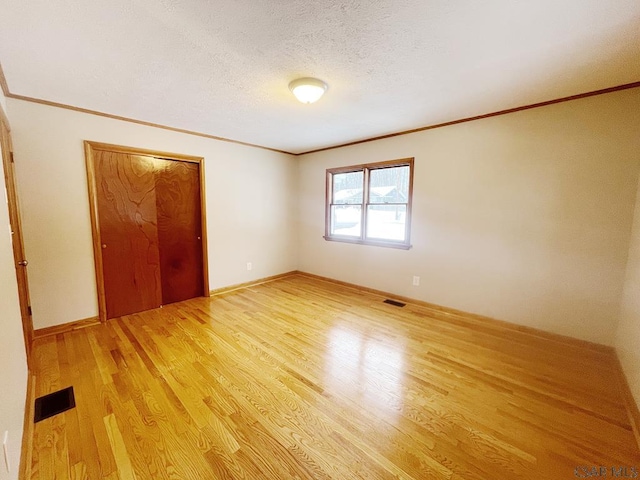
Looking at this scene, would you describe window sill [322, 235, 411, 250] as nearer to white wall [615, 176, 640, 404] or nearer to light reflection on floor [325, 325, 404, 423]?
light reflection on floor [325, 325, 404, 423]

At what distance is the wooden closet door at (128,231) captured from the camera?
3.01 metres

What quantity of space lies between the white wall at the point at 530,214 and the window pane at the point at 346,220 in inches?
31.0

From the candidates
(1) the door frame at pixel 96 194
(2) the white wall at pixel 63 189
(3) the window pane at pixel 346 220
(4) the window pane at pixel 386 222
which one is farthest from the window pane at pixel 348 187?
(1) the door frame at pixel 96 194

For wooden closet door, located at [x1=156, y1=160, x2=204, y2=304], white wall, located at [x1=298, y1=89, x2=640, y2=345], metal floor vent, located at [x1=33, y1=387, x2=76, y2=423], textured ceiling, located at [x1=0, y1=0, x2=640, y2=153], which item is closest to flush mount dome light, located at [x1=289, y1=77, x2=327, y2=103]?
textured ceiling, located at [x1=0, y1=0, x2=640, y2=153]

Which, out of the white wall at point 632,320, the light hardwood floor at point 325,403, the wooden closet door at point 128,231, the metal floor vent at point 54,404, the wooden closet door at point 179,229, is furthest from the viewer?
the wooden closet door at point 179,229

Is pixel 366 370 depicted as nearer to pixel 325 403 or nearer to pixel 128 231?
pixel 325 403

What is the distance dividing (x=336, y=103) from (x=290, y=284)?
10.3 ft

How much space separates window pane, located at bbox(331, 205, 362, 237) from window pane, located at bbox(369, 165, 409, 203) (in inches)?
14.9

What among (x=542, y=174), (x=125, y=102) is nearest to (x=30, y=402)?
(x=125, y=102)

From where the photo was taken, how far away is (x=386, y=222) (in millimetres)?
4008

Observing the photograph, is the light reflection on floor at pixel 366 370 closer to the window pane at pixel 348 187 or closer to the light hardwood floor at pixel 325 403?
the light hardwood floor at pixel 325 403

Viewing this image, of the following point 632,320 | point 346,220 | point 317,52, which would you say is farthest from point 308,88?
point 632,320

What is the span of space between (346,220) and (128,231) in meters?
3.27

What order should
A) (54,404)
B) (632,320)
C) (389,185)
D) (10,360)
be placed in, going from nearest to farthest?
1. (10,360)
2. (54,404)
3. (632,320)
4. (389,185)
